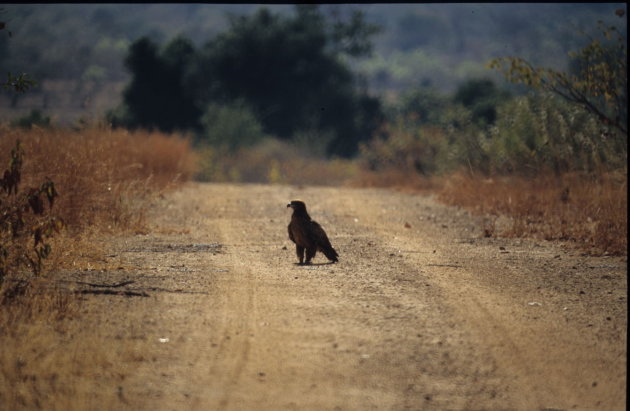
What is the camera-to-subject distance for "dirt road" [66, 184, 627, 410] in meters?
5.32

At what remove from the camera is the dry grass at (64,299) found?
211 inches

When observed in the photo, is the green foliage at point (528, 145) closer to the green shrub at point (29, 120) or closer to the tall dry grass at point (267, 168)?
the tall dry grass at point (267, 168)

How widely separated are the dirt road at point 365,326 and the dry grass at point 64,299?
0.17m

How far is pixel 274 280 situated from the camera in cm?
852

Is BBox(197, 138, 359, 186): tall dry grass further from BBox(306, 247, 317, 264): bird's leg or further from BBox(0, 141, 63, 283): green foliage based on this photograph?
BBox(0, 141, 63, 283): green foliage

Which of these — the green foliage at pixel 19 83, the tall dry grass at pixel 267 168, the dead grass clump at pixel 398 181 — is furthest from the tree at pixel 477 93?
the green foliage at pixel 19 83

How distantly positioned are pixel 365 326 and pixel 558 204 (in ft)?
28.4

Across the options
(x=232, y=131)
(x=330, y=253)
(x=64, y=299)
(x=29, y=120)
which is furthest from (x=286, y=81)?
(x=64, y=299)

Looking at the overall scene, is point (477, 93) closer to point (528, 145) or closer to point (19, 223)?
point (528, 145)

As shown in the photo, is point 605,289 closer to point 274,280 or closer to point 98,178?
point 274,280

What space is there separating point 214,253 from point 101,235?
1.81 m

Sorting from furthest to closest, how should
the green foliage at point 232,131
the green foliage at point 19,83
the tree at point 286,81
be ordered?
the tree at point 286,81
the green foliage at point 232,131
the green foliage at point 19,83

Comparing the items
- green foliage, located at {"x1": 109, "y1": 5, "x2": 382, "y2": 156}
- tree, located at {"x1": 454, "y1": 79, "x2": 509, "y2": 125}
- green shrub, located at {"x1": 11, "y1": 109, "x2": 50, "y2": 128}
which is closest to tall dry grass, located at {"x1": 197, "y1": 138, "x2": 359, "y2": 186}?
green shrub, located at {"x1": 11, "y1": 109, "x2": 50, "y2": 128}

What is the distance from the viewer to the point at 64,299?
7.02 meters
